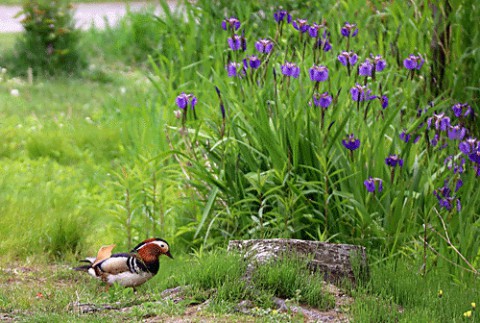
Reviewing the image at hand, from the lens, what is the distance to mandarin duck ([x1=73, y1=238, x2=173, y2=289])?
3.96 meters

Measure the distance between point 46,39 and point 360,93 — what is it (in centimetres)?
599

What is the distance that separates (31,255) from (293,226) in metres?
1.61

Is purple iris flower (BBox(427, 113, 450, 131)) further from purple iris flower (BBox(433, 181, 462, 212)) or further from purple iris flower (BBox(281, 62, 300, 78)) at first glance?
purple iris flower (BBox(281, 62, 300, 78))

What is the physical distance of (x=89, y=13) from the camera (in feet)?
48.0

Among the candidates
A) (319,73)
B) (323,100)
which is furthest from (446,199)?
(319,73)

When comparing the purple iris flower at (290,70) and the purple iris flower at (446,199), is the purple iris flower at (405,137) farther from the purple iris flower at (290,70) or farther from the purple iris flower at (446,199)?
the purple iris flower at (290,70)

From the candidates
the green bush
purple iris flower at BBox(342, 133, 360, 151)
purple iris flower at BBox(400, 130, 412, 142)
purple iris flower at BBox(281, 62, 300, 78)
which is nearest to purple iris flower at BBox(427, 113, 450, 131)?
purple iris flower at BBox(400, 130, 412, 142)

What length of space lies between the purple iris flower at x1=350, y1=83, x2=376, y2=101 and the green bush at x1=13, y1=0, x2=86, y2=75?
225 inches

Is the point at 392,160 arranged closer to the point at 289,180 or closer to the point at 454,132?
the point at 454,132

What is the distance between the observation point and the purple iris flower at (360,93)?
172 inches

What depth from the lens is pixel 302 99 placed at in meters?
4.73

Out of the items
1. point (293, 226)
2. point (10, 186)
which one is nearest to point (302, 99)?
point (293, 226)

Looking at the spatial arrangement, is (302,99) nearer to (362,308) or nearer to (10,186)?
(362,308)

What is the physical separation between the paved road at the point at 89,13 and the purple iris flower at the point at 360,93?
26.9ft
